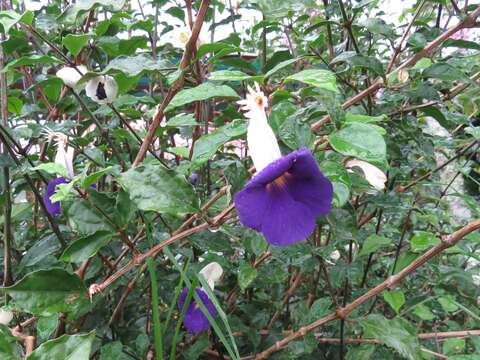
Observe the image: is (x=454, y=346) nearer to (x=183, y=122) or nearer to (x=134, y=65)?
(x=183, y=122)

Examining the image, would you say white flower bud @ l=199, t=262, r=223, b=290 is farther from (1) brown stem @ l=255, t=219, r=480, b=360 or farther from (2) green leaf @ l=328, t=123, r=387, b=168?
(2) green leaf @ l=328, t=123, r=387, b=168

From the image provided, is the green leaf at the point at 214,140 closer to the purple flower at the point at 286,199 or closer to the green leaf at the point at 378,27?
the purple flower at the point at 286,199

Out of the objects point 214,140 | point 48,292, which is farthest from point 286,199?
point 48,292

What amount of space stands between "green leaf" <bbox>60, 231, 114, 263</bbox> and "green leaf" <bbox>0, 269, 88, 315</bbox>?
0.03 meters

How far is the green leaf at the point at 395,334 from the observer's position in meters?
0.82

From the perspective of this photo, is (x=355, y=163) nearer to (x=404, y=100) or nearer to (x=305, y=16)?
(x=404, y=100)

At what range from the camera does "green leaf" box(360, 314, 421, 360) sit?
0.82 meters

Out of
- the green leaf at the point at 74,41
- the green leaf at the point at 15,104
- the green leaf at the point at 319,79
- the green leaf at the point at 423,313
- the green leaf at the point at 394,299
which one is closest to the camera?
the green leaf at the point at 319,79

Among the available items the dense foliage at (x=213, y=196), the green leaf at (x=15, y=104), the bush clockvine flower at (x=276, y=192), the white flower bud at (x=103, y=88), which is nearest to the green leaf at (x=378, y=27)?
the dense foliage at (x=213, y=196)

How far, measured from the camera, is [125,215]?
77cm

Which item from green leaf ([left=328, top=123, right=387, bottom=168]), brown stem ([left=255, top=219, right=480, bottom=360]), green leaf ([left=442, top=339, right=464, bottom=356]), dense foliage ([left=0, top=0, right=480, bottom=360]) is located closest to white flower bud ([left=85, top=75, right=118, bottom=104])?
dense foliage ([left=0, top=0, right=480, bottom=360])

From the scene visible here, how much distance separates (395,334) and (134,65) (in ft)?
2.13

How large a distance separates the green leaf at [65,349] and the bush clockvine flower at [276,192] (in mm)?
270

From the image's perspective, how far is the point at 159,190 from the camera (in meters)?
0.68
